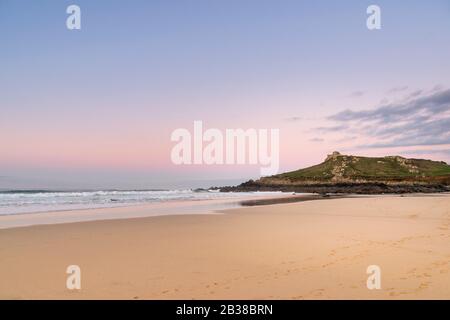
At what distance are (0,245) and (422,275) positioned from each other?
37.8 ft

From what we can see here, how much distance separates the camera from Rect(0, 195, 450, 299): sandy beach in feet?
21.1

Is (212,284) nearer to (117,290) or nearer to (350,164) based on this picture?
(117,290)

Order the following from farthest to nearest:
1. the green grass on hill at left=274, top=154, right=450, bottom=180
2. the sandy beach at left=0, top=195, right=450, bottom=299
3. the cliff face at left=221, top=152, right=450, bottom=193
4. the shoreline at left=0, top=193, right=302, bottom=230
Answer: the green grass on hill at left=274, top=154, right=450, bottom=180 → the cliff face at left=221, top=152, right=450, bottom=193 → the shoreline at left=0, top=193, right=302, bottom=230 → the sandy beach at left=0, top=195, right=450, bottom=299

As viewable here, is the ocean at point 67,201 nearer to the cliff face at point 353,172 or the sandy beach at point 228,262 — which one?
the sandy beach at point 228,262

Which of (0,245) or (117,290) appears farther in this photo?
(0,245)

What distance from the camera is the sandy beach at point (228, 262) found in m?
6.44

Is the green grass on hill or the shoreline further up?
the green grass on hill

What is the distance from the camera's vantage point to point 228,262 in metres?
8.71

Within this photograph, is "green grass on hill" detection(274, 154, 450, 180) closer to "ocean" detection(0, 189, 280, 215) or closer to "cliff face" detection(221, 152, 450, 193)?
"cliff face" detection(221, 152, 450, 193)

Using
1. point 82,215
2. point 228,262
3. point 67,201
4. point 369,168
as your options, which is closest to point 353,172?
point 369,168

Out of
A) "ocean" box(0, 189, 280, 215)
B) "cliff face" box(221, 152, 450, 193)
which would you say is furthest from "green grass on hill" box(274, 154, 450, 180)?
"ocean" box(0, 189, 280, 215)

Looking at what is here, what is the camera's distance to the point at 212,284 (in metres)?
6.86

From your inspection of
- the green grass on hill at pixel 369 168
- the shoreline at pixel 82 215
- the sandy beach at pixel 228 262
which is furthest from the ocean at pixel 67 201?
the green grass on hill at pixel 369 168
